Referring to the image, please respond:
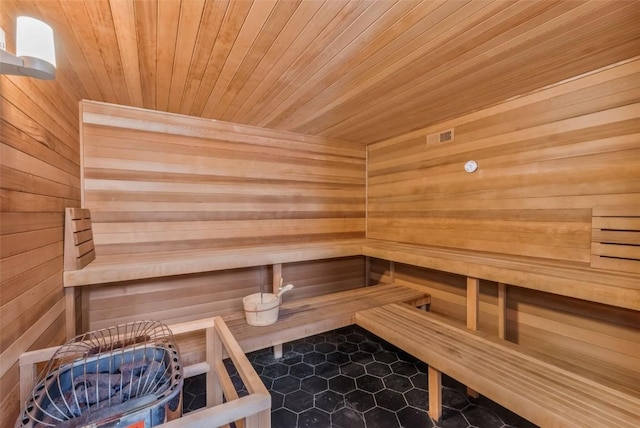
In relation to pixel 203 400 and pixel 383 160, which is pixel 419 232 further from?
pixel 203 400

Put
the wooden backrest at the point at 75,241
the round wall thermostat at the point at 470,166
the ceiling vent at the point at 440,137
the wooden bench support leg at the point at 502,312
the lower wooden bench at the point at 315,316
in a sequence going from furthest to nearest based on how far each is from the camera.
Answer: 1. the ceiling vent at the point at 440,137
2. the round wall thermostat at the point at 470,166
3. the wooden bench support leg at the point at 502,312
4. the lower wooden bench at the point at 315,316
5. the wooden backrest at the point at 75,241

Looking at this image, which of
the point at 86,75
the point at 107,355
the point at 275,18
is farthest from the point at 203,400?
the point at 275,18

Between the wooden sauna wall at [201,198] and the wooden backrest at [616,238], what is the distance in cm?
202

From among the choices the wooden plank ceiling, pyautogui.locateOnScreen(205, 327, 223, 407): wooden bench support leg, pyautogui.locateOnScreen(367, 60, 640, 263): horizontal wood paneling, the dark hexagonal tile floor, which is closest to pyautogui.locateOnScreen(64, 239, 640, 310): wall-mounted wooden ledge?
pyautogui.locateOnScreen(367, 60, 640, 263): horizontal wood paneling

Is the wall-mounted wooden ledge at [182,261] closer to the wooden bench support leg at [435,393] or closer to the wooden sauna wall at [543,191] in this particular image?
the wooden sauna wall at [543,191]

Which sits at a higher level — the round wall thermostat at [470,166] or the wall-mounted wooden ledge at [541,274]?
the round wall thermostat at [470,166]

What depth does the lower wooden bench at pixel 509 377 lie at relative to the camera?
1.08 meters

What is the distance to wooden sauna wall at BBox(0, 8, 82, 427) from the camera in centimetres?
98

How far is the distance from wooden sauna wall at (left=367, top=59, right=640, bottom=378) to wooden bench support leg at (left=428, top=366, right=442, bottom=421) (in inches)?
30.1

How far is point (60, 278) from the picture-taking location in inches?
61.1

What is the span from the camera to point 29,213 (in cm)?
118

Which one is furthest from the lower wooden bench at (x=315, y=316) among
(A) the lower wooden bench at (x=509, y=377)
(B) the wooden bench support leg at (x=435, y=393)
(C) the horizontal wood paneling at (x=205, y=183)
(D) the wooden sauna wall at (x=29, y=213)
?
(D) the wooden sauna wall at (x=29, y=213)

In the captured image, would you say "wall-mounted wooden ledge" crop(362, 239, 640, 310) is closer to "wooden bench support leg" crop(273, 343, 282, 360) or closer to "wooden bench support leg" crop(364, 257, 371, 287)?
"wooden bench support leg" crop(364, 257, 371, 287)

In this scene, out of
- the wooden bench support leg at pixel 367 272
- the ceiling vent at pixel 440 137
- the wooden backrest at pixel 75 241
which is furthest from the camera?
the wooden bench support leg at pixel 367 272
